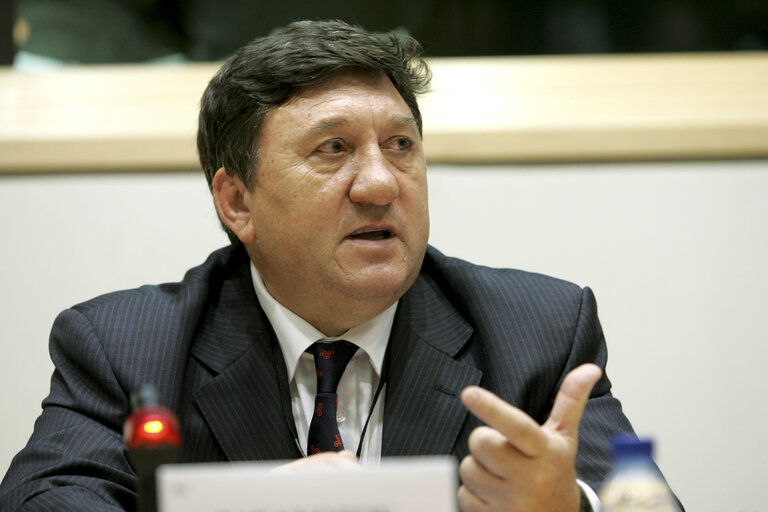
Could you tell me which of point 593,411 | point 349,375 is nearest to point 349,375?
point 349,375

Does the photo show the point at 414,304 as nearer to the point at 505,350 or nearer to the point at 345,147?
the point at 505,350

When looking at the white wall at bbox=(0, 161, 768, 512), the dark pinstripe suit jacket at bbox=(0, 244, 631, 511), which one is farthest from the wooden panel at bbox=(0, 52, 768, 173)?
the dark pinstripe suit jacket at bbox=(0, 244, 631, 511)

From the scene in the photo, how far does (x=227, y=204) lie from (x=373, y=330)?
51cm

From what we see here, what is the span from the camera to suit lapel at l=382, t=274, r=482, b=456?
1.92m

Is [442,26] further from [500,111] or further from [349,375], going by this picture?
[349,375]

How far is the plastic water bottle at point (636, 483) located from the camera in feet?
3.45

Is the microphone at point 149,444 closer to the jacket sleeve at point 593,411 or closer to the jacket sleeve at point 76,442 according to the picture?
the jacket sleeve at point 76,442

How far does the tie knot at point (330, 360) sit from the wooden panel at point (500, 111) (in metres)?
1.00

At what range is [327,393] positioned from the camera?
194cm

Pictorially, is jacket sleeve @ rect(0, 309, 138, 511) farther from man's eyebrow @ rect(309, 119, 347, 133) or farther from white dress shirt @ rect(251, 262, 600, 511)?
man's eyebrow @ rect(309, 119, 347, 133)

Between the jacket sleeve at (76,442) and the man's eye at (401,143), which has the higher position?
the man's eye at (401,143)

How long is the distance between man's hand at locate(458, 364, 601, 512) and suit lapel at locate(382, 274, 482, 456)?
0.59 metres

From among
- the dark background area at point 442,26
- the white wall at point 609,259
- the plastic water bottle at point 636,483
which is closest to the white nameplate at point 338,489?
the plastic water bottle at point 636,483

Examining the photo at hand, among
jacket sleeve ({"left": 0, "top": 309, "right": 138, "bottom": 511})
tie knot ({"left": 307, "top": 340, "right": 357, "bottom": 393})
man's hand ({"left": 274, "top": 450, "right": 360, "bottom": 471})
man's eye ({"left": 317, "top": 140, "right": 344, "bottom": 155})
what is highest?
man's eye ({"left": 317, "top": 140, "right": 344, "bottom": 155})
